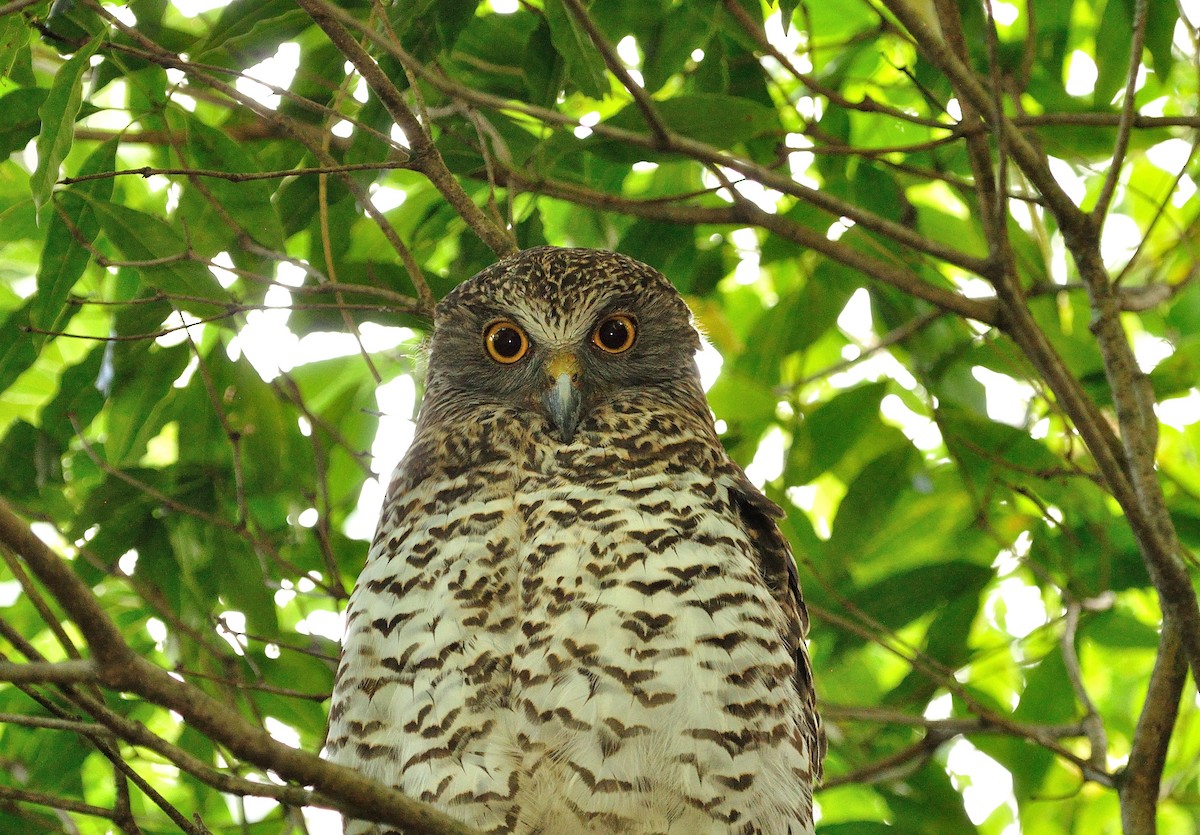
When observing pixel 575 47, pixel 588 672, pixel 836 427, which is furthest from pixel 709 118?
pixel 588 672

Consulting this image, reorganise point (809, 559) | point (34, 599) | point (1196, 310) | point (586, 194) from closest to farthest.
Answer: point (34, 599), point (586, 194), point (809, 559), point (1196, 310)

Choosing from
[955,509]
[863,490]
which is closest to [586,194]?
[863,490]

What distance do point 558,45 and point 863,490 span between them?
1.49 meters

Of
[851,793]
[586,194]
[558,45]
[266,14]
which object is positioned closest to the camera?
[558,45]

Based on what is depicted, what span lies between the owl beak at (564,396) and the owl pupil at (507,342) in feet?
0.46

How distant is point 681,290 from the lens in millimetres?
3889

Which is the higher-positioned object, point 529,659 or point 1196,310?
point 1196,310

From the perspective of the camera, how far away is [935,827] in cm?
322

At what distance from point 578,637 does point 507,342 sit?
0.99m

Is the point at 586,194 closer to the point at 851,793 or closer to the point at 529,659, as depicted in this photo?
the point at 529,659

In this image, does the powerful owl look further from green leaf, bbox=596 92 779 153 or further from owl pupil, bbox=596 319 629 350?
green leaf, bbox=596 92 779 153

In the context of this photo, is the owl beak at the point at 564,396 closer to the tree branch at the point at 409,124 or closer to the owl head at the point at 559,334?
the owl head at the point at 559,334

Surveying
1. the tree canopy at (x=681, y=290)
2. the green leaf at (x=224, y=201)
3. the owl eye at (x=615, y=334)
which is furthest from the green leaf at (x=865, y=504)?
the green leaf at (x=224, y=201)

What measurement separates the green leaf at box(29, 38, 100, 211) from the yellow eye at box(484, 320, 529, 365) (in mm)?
1120
